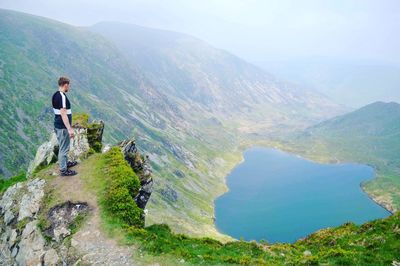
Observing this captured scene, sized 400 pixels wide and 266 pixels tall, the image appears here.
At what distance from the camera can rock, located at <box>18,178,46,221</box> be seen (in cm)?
2945

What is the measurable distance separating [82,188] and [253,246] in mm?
14705

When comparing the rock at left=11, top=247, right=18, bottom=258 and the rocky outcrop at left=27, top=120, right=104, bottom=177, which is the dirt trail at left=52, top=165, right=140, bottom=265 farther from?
the rocky outcrop at left=27, top=120, right=104, bottom=177

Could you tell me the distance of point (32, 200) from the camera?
30.2 m

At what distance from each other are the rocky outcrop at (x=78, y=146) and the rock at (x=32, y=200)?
4.33m

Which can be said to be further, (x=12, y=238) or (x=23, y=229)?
(x=12, y=238)

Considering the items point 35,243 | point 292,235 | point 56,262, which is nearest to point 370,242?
point 56,262

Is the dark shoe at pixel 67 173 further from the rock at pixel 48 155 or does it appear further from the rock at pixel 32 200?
the rock at pixel 48 155

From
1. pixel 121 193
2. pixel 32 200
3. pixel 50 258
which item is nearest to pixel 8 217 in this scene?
pixel 32 200

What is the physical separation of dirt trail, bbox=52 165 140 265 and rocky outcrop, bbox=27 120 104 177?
5939 mm

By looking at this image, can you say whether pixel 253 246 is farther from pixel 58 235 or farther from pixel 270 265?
pixel 58 235

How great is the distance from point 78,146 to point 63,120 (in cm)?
846

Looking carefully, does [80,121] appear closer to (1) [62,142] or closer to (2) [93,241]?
(1) [62,142]

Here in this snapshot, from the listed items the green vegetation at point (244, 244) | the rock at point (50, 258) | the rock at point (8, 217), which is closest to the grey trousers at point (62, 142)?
the green vegetation at point (244, 244)

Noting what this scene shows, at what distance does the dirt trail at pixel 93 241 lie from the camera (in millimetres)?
22875
